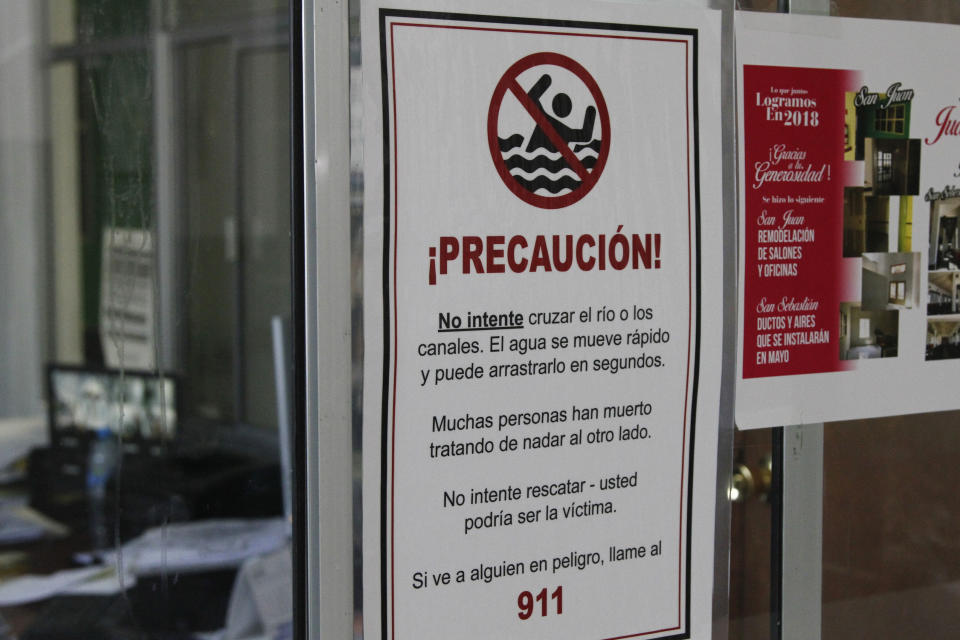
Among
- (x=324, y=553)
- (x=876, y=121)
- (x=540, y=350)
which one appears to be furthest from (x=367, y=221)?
(x=876, y=121)

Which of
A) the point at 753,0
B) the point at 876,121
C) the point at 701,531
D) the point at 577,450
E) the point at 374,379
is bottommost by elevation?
the point at 701,531

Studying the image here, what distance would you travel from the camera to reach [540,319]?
3.80ft

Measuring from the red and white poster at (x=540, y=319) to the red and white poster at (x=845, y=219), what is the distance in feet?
0.29

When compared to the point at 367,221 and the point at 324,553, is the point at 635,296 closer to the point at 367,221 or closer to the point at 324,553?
the point at 367,221

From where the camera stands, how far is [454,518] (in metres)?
1.13

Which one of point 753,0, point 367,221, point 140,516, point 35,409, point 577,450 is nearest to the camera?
point 367,221

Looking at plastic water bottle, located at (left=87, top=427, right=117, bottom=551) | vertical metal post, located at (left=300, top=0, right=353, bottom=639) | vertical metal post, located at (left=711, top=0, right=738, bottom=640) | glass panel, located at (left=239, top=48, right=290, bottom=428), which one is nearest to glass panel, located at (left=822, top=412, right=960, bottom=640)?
vertical metal post, located at (left=711, top=0, right=738, bottom=640)

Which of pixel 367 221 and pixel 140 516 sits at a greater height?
pixel 367 221

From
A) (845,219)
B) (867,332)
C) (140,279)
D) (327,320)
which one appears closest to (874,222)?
(845,219)

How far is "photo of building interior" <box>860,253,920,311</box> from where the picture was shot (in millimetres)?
1394

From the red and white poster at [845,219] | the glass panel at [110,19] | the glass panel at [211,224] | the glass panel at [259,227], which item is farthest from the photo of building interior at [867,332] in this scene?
the glass panel at [211,224]

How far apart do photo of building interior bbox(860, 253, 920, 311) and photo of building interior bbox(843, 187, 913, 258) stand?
13 millimetres

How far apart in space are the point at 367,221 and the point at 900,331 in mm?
818

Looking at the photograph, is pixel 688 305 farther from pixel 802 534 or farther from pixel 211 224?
pixel 211 224
